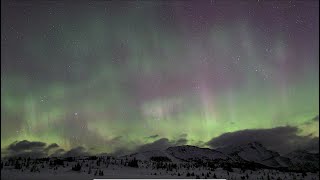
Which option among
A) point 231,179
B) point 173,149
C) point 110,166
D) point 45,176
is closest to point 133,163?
point 110,166

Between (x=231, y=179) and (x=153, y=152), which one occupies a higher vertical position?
(x=153, y=152)

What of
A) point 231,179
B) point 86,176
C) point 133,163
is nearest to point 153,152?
point 133,163

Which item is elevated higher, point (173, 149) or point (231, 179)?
point (173, 149)

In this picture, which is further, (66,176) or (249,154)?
(249,154)

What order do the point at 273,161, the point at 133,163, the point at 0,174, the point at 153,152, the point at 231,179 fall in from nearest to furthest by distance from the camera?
the point at 0,174 < the point at 231,179 < the point at 133,163 < the point at 153,152 < the point at 273,161

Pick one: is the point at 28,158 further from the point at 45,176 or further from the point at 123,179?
the point at 123,179

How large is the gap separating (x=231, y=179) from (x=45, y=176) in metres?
14.2

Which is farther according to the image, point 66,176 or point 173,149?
point 173,149

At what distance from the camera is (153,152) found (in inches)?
2008

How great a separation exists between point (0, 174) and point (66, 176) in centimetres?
359

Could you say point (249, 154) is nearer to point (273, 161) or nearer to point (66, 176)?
point (273, 161)

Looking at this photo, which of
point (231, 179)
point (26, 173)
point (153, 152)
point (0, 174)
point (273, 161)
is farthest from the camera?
point (273, 161)

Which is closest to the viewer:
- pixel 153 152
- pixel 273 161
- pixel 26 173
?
pixel 26 173

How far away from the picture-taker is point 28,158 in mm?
30438
